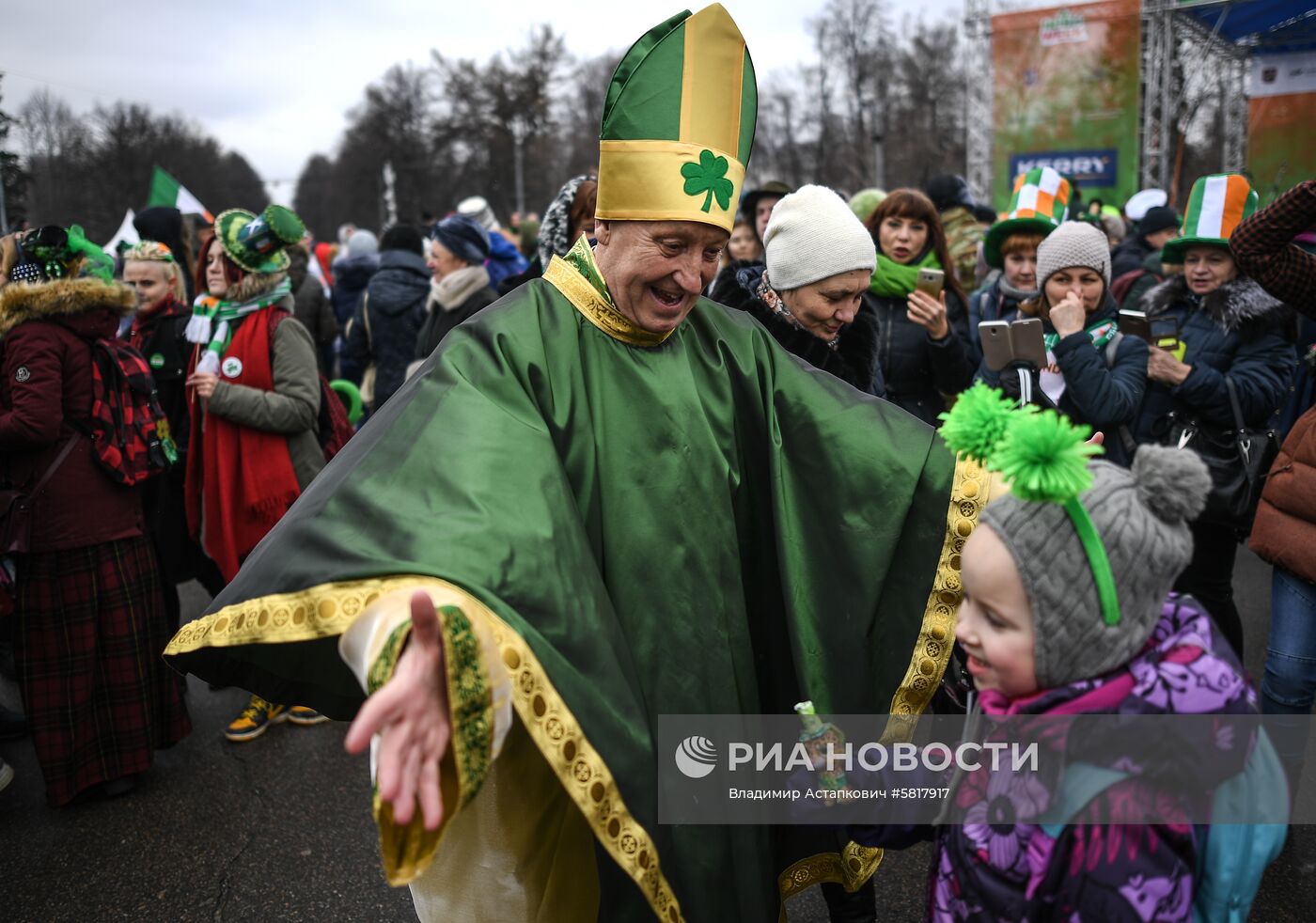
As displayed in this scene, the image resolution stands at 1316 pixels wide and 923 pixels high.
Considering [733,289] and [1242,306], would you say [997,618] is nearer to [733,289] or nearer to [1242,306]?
[733,289]

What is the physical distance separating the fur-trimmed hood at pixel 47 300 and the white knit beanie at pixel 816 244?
2.39 m

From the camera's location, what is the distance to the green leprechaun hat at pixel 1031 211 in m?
4.52

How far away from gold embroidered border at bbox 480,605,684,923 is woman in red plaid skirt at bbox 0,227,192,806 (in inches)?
107

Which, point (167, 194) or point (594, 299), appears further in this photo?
point (167, 194)

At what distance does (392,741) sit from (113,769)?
10.1 feet

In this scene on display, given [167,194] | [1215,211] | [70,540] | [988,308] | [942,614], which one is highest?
[167,194]

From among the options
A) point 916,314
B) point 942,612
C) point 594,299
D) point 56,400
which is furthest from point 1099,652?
point 56,400

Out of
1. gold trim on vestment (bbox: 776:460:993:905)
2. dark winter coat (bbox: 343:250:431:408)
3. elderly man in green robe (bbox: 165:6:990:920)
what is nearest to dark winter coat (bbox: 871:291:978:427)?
elderly man in green robe (bbox: 165:6:990:920)

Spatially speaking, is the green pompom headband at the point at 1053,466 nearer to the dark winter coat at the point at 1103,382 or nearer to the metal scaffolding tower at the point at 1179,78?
the dark winter coat at the point at 1103,382

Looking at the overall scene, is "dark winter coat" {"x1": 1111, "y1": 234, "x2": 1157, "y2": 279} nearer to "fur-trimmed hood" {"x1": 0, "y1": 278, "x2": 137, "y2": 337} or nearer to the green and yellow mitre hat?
the green and yellow mitre hat

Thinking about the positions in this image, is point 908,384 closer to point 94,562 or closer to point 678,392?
point 678,392

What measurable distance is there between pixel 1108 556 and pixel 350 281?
8.22 metres

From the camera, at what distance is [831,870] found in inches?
91.0

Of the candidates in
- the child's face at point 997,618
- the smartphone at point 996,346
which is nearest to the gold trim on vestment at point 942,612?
the child's face at point 997,618
